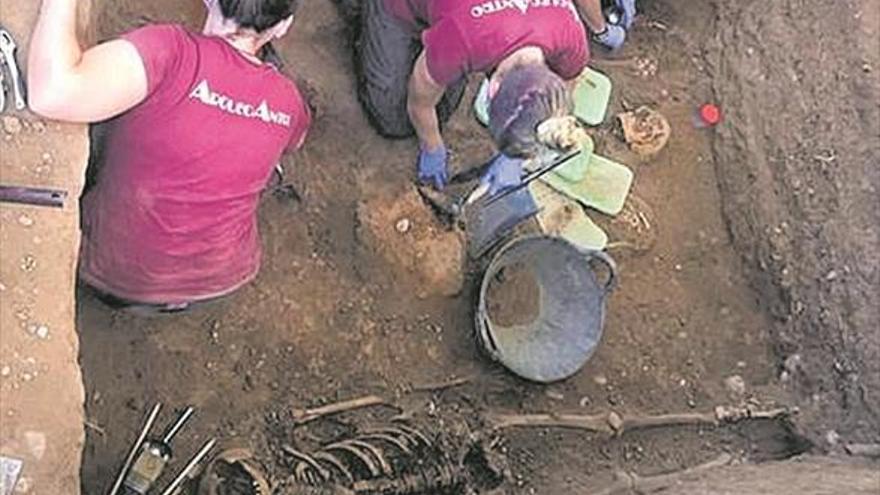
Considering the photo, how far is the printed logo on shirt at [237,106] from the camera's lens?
10.9 feet

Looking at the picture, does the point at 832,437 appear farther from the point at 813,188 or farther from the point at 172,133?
the point at 172,133

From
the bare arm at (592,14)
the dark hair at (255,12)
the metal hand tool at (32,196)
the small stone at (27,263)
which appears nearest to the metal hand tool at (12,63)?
the metal hand tool at (32,196)

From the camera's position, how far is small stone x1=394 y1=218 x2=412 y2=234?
4.43m

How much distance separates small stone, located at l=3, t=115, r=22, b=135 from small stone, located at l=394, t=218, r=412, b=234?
4.70 ft

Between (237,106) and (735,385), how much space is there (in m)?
1.84

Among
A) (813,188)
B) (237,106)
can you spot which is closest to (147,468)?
(237,106)

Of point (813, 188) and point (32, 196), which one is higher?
point (32, 196)

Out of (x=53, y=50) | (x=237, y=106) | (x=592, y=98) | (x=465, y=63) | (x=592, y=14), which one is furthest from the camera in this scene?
(x=592, y=98)

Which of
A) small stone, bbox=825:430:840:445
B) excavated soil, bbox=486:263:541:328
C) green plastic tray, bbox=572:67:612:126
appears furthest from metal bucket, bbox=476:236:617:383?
small stone, bbox=825:430:840:445

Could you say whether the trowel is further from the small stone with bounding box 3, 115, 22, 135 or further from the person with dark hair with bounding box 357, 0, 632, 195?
the small stone with bounding box 3, 115, 22, 135

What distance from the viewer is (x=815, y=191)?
14.6ft

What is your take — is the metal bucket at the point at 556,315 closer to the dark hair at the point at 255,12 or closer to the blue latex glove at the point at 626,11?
the blue latex glove at the point at 626,11

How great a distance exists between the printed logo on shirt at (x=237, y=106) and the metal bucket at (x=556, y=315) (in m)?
1.04

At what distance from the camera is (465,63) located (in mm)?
3801
